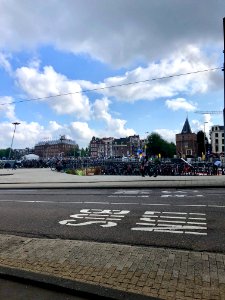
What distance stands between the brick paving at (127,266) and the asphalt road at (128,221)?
0.79 metres

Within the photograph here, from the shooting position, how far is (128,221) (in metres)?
8.84

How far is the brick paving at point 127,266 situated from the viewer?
170 inches

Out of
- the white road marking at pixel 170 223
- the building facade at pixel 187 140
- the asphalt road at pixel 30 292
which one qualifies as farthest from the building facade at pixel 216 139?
the asphalt road at pixel 30 292

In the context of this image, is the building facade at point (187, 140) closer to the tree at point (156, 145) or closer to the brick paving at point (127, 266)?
the tree at point (156, 145)

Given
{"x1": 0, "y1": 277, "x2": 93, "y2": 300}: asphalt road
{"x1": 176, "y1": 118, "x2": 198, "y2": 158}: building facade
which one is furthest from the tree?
{"x1": 0, "y1": 277, "x2": 93, "y2": 300}: asphalt road

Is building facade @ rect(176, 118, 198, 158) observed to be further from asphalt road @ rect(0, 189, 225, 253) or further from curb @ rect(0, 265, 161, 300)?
curb @ rect(0, 265, 161, 300)

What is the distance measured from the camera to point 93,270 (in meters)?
5.02

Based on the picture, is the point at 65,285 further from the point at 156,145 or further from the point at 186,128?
the point at 186,128

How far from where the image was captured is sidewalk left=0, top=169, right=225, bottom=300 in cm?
427

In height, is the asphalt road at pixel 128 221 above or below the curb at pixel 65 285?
above

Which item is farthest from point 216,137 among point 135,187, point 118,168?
point 135,187

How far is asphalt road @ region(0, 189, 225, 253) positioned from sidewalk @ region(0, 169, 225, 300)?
0.84 meters

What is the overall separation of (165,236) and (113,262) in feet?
7.04

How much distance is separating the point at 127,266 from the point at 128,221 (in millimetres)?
3705
